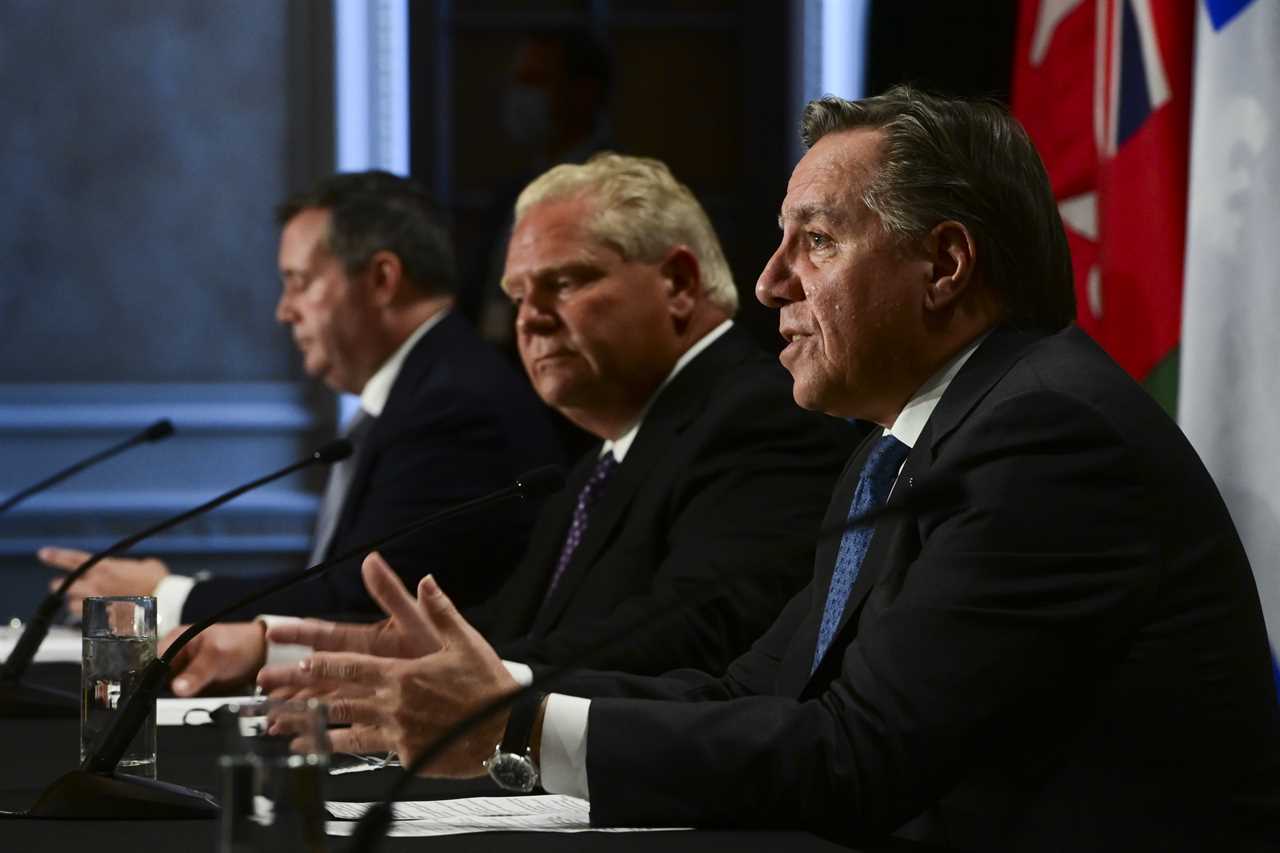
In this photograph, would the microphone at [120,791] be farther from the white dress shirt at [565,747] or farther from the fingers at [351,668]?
the white dress shirt at [565,747]

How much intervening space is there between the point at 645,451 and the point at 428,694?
1.18 m

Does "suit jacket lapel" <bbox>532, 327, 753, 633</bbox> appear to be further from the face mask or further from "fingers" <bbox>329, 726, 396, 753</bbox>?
the face mask

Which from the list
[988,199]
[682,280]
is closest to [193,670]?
[682,280]

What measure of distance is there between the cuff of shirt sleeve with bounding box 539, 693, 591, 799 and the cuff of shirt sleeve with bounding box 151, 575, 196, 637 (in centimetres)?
191

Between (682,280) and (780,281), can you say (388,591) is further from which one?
(682,280)

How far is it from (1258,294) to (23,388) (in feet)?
11.1

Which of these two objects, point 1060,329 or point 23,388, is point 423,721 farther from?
point 23,388

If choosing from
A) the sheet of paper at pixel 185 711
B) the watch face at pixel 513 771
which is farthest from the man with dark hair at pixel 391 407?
the watch face at pixel 513 771

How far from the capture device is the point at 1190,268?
7.97ft

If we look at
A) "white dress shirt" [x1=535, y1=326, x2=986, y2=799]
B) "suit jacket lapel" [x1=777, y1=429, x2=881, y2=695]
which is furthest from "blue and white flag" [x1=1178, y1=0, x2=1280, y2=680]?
"white dress shirt" [x1=535, y1=326, x2=986, y2=799]

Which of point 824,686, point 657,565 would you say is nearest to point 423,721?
point 824,686

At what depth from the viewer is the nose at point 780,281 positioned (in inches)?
72.7

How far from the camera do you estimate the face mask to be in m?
4.61

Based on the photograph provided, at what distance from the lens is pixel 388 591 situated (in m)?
1.73
